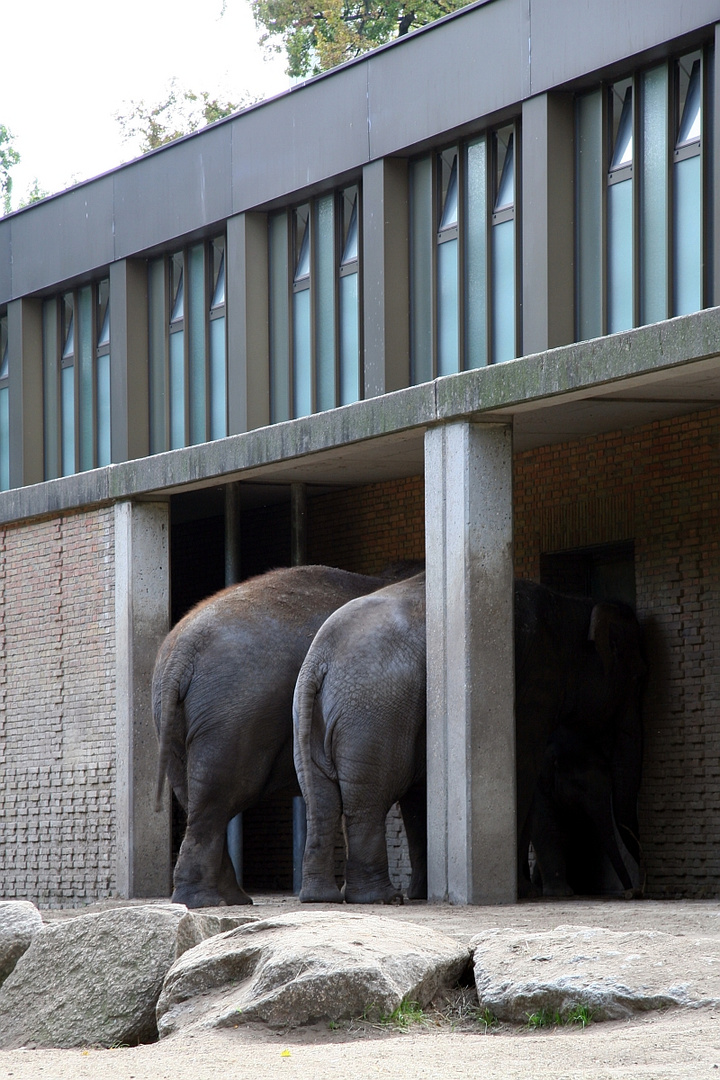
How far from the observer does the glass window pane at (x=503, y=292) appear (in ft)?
46.4

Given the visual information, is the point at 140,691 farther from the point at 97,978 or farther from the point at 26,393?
the point at 97,978

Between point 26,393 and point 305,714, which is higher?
point 26,393

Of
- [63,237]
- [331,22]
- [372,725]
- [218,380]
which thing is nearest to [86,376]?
[63,237]

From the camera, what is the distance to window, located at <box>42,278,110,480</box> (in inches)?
733

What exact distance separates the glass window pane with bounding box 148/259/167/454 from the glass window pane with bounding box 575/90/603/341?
5.46m

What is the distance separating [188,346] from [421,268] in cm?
328

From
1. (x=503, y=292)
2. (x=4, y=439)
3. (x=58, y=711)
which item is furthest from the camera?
(x=4, y=439)

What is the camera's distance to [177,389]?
17.8m

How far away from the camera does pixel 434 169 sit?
49.1 ft

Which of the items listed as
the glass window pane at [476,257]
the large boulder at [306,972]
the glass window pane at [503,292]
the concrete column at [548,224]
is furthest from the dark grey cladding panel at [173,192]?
the large boulder at [306,972]

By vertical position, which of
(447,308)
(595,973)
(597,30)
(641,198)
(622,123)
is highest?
(597,30)

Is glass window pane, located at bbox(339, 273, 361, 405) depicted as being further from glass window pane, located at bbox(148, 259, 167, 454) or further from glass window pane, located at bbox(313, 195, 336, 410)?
glass window pane, located at bbox(148, 259, 167, 454)

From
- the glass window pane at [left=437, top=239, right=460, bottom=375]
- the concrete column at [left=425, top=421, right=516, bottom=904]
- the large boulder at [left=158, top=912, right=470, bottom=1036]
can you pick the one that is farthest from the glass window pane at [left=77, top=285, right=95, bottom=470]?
the large boulder at [left=158, top=912, right=470, bottom=1036]

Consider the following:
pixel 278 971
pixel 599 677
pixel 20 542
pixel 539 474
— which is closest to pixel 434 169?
pixel 539 474
